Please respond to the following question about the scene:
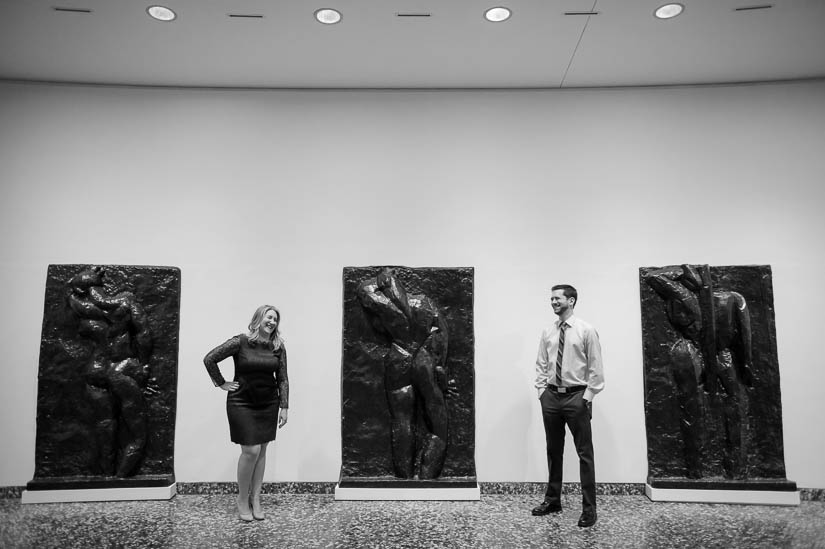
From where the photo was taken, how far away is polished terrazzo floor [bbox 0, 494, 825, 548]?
286 centimetres

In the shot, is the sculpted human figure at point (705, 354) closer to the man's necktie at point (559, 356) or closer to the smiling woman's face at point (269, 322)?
the man's necktie at point (559, 356)

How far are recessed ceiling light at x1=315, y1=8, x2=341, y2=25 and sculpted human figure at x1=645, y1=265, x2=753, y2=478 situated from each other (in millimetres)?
2855

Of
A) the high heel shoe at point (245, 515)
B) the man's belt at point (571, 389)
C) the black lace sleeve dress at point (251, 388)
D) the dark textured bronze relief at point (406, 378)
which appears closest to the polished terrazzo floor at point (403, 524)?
the high heel shoe at point (245, 515)

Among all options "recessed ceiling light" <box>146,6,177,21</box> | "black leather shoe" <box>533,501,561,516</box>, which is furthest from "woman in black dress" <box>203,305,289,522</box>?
"recessed ceiling light" <box>146,6,177,21</box>

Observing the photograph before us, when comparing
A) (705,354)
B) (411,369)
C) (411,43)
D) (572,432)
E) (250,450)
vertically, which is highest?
(411,43)

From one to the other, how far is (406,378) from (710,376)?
2.18 metres

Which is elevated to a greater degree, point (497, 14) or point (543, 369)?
point (497, 14)

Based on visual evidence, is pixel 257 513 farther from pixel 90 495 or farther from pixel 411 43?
pixel 411 43

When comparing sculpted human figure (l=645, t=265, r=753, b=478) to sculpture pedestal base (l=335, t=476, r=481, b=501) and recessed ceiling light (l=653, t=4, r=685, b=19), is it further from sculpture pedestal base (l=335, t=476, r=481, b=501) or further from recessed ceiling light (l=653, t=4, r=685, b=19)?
recessed ceiling light (l=653, t=4, r=685, b=19)

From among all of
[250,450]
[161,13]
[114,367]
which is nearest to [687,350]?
[250,450]

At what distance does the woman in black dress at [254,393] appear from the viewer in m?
3.14

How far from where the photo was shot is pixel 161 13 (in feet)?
11.0

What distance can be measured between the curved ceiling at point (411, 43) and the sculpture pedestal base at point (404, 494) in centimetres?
311

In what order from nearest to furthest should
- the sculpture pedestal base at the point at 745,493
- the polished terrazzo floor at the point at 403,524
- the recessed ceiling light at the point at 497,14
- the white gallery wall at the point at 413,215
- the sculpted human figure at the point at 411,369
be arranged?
the polished terrazzo floor at the point at 403,524 < the recessed ceiling light at the point at 497,14 < the sculpture pedestal base at the point at 745,493 < the sculpted human figure at the point at 411,369 < the white gallery wall at the point at 413,215
